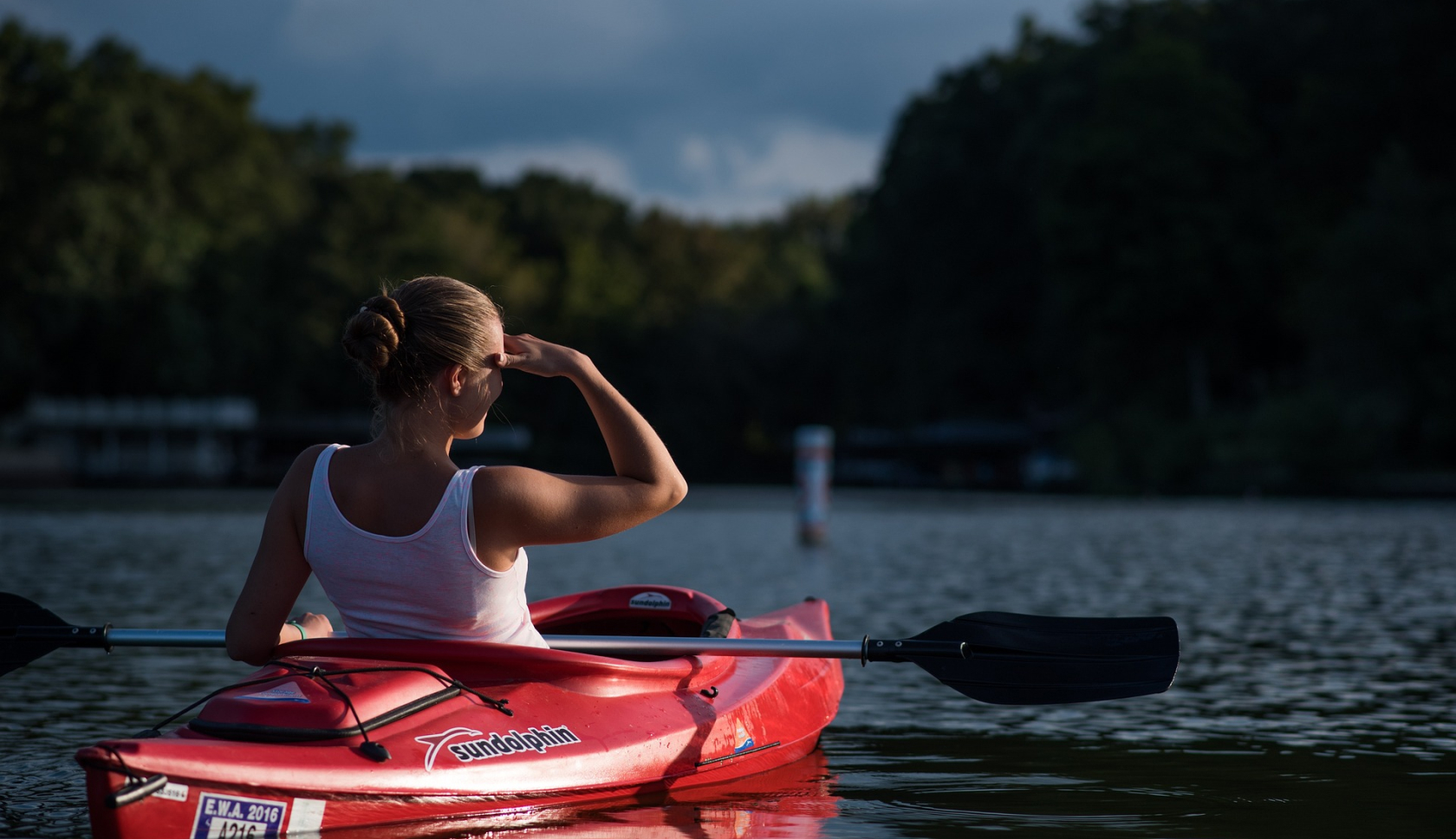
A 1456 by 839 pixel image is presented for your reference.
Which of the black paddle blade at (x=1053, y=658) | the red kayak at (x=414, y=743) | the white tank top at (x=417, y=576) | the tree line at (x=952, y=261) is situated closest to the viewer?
the red kayak at (x=414, y=743)

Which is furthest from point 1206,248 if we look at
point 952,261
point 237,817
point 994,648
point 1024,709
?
point 237,817

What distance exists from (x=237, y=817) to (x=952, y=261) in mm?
60412

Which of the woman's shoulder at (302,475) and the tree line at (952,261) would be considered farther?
Result: the tree line at (952,261)

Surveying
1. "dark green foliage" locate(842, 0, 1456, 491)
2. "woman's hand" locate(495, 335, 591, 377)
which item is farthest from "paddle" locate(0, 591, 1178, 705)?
"dark green foliage" locate(842, 0, 1456, 491)

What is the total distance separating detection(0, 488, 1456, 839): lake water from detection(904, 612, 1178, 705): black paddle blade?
0.41 m

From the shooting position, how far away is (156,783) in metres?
4.26

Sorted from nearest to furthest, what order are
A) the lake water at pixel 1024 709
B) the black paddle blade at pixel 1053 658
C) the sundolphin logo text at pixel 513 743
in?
the sundolphin logo text at pixel 513 743 → the lake water at pixel 1024 709 → the black paddle blade at pixel 1053 658

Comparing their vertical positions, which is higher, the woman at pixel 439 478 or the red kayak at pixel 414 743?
the woman at pixel 439 478

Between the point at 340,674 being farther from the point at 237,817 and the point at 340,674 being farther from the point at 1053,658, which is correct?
the point at 1053,658

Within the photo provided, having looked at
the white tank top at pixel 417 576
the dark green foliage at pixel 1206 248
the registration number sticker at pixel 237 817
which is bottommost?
the registration number sticker at pixel 237 817

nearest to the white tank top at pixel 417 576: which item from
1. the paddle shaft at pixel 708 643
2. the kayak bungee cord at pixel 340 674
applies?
the kayak bungee cord at pixel 340 674

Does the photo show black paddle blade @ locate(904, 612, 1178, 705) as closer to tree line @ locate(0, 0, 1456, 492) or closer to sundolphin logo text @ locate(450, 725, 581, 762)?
sundolphin logo text @ locate(450, 725, 581, 762)

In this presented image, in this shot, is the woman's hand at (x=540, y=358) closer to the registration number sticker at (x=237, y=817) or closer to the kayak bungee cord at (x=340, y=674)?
the kayak bungee cord at (x=340, y=674)

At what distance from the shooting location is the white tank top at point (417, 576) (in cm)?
446
